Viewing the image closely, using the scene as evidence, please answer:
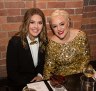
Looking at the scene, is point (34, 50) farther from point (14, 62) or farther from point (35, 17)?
point (35, 17)

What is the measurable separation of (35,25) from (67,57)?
53 cm

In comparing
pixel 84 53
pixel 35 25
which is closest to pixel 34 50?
pixel 35 25

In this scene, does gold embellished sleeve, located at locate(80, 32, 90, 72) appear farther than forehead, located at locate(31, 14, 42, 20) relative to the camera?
Yes

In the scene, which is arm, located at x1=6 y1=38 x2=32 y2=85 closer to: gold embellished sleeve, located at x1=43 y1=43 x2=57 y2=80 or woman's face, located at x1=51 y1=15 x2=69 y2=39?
gold embellished sleeve, located at x1=43 y1=43 x2=57 y2=80

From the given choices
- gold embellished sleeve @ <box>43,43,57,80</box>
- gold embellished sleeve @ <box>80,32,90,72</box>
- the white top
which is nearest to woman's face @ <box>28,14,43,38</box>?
the white top

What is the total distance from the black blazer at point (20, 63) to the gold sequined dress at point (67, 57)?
0.57 ft

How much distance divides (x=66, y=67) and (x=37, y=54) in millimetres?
387

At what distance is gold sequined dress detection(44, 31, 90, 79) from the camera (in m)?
2.44

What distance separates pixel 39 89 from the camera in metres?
1.75

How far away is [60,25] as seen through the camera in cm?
237

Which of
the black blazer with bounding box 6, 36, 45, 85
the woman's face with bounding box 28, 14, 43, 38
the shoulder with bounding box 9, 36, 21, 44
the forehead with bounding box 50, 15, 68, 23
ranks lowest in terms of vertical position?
the black blazer with bounding box 6, 36, 45, 85

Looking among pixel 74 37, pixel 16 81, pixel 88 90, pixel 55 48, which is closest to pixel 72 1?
pixel 74 37

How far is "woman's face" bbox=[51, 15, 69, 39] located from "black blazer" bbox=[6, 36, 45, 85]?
34 centimetres

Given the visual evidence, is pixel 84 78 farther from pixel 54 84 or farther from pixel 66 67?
pixel 66 67
